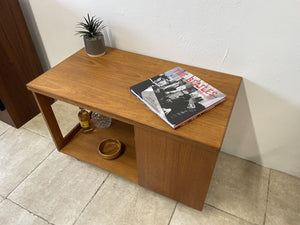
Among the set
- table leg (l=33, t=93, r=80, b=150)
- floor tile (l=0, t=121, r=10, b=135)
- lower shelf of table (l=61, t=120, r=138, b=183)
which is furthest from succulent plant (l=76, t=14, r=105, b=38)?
floor tile (l=0, t=121, r=10, b=135)

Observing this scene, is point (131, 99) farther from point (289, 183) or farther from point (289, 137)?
point (289, 183)

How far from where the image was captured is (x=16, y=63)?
57.8 inches

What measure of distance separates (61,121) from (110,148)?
520 mm

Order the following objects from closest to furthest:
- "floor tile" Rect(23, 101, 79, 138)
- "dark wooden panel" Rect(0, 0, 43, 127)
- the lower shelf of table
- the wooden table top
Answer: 1. the wooden table top
2. the lower shelf of table
3. "dark wooden panel" Rect(0, 0, 43, 127)
4. "floor tile" Rect(23, 101, 79, 138)

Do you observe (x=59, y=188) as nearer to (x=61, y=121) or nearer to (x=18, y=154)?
(x=18, y=154)

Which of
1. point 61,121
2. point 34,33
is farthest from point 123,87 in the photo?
point 34,33

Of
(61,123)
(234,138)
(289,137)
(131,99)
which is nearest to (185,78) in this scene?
(131,99)

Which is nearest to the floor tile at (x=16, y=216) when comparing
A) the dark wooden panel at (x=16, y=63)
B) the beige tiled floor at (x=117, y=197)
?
the beige tiled floor at (x=117, y=197)

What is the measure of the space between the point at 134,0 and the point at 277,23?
0.62 meters

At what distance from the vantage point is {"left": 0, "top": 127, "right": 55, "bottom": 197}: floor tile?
1.29 metres

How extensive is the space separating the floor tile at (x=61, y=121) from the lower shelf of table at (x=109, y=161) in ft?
0.70

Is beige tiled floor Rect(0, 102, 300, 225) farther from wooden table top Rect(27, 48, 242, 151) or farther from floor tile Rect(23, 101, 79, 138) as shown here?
wooden table top Rect(27, 48, 242, 151)

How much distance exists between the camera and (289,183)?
124 centimetres

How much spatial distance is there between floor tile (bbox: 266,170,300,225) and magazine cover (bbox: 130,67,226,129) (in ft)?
2.17
